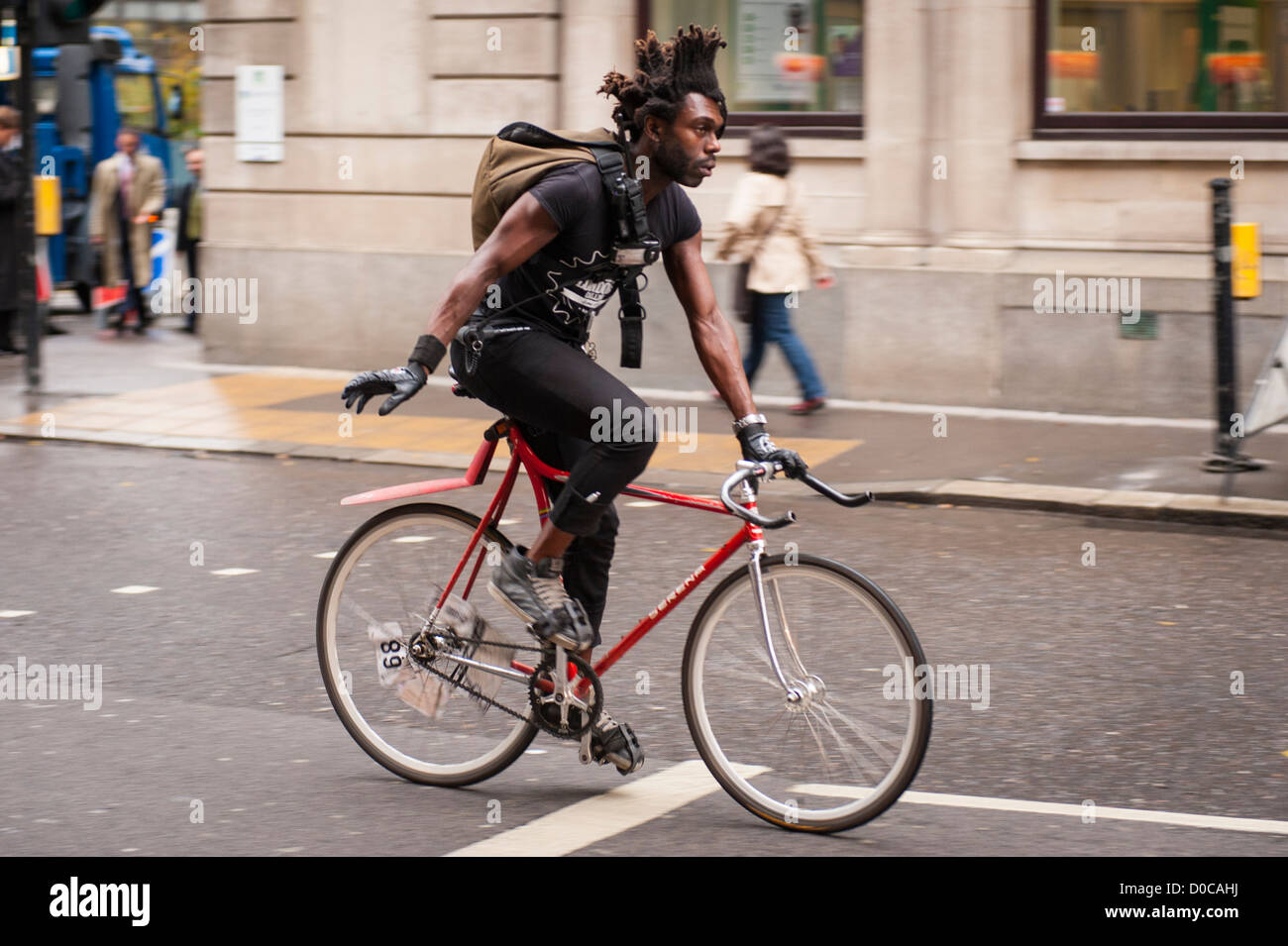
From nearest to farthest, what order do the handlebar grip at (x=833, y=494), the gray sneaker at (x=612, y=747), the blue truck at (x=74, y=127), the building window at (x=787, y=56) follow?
the handlebar grip at (x=833, y=494)
the gray sneaker at (x=612, y=747)
the building window at (x=787, y=56)
the blue truck at (x=74, y=127)

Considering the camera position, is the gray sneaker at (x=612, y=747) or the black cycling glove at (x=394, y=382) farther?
the gray sneaker at (x=612, y=747)

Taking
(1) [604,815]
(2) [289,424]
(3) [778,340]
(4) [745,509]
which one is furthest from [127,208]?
(4) [745,509]

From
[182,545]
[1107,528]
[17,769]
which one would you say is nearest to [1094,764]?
[17,769]

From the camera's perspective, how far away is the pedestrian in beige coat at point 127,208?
18.1 metres

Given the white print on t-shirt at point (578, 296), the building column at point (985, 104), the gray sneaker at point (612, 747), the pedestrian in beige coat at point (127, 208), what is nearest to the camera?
the white print on t-shirt at point (578, 296)

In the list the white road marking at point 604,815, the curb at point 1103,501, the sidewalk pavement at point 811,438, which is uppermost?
the sidewalk pavement at point 811,438

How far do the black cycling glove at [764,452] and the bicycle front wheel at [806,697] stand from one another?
0.22 metres

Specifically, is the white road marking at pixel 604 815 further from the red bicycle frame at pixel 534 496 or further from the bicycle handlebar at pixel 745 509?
the bicycle handlebar at pixel 745 509

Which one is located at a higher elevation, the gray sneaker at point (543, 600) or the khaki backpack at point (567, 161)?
the khaki backpack at point (567, 161)

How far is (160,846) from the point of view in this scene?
172 inches

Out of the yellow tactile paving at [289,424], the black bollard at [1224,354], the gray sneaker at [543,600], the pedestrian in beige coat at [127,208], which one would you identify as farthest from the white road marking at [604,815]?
the pedestrian in beige coat at [127,208]

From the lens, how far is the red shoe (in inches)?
471

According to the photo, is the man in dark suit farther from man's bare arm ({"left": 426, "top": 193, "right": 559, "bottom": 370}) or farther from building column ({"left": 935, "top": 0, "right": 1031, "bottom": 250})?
man's bare arm ({"left": 426, "top": 193, "right": 559, "bottom": 370})

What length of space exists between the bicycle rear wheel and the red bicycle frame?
24 mm
